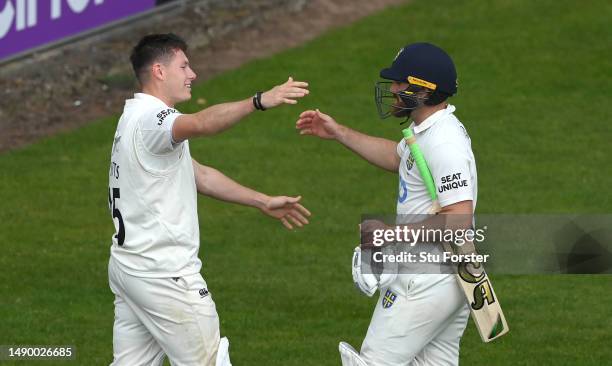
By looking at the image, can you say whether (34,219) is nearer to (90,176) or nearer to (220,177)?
(90,176)

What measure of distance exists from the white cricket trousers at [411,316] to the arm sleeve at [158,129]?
1.64 m

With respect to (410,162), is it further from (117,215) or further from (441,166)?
(117,215)

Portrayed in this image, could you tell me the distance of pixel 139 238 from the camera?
8.43 m

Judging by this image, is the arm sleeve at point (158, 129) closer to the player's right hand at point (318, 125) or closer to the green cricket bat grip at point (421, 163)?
the player's right hand at point (318, 125)

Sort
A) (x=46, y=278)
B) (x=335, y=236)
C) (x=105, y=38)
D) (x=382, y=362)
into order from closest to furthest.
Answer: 1. (x=382, y=362)
2. (x=46, y=278)
3. (x=335, y=236)
4. (x=105, y=38)

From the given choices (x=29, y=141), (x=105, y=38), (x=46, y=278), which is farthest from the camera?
(x=105, y=38)

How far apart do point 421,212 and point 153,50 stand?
77.4 inches

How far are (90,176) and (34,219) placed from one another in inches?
56.5

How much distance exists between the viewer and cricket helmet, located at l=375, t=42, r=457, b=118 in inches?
332

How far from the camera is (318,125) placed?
9.24 metres

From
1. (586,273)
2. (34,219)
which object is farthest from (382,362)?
(34,219)

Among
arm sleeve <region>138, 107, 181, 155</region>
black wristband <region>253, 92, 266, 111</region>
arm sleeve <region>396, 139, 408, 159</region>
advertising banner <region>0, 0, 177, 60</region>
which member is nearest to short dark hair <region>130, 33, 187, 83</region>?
arm sleeve <region>138, 107, 181, 155</region>

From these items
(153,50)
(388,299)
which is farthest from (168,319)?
(153,50)

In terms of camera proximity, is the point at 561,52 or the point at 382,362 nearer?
the point at 382,362
